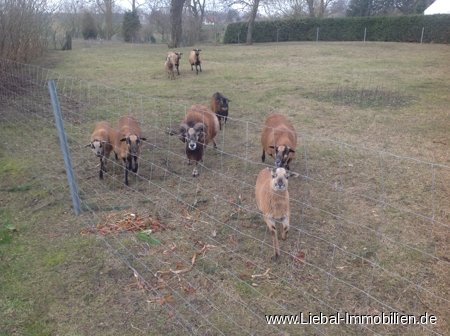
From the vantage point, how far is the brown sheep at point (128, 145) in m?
6.26

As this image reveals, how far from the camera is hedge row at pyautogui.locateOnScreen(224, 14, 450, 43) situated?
28.3 meters

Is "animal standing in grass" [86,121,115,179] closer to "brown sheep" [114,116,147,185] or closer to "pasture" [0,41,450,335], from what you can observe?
"brown sheep" [114,116,147,185]

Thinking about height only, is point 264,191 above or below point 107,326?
above

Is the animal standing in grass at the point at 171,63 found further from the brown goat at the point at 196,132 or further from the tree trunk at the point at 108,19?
the tree trunk at the point at 108,19

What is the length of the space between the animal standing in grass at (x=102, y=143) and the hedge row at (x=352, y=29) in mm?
28061

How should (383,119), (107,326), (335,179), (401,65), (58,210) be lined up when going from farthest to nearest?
(401,65) → (383,119) → (335,179) → (58,210) → (107,326)

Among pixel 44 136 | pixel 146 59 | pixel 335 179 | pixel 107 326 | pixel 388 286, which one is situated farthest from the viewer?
pixel 146 59

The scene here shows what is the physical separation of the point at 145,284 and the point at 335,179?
3.50m

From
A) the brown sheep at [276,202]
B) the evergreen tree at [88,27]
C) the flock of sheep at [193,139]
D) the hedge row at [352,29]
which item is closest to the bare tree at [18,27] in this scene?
the flock of sheep at [193,139]

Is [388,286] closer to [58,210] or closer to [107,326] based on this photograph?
[107,326]

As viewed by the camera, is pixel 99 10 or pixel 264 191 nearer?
pixel 264 191

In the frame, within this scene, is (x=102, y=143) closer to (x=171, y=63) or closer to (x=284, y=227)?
(x=284, y=227)

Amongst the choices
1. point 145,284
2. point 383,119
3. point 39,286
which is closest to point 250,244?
point 145,284

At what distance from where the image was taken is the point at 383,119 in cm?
932
